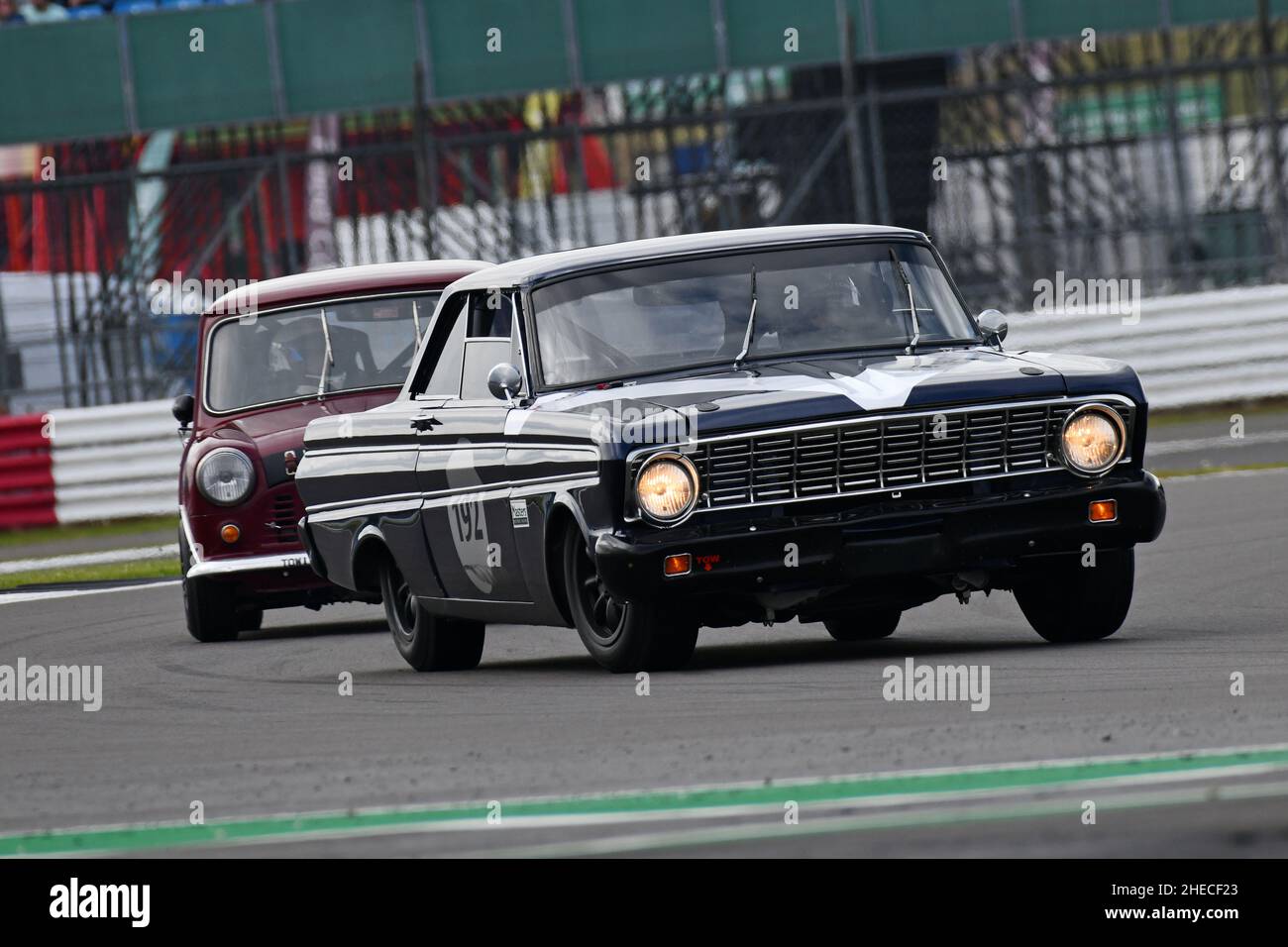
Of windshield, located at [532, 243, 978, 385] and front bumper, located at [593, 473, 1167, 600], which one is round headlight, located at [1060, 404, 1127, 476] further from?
windshield, located at [532, 243, 978, 385]

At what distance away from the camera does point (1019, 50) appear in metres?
23.1

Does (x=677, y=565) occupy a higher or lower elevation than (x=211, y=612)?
lower

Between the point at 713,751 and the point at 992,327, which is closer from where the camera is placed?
the point at 713,751

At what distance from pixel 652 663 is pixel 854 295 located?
1557 mm

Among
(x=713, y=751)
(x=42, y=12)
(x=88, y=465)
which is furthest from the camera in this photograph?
(x=42, y=12)

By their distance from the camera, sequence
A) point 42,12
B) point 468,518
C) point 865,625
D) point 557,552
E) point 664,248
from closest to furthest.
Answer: point 557,552 < point 664,248 < point 468,518 < point 865,625 < point 42,12

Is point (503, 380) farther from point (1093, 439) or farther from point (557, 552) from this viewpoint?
point (1093, 439)

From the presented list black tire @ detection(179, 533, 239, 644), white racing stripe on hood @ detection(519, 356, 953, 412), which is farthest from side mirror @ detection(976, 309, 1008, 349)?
black tire @ detection(179, 533, 239, 644)

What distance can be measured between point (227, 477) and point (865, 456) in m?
4.90

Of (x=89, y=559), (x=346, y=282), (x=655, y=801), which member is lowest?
(x=655, y=801)

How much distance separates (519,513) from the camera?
852cm

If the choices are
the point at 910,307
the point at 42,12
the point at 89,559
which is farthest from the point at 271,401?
the point at 42,12
